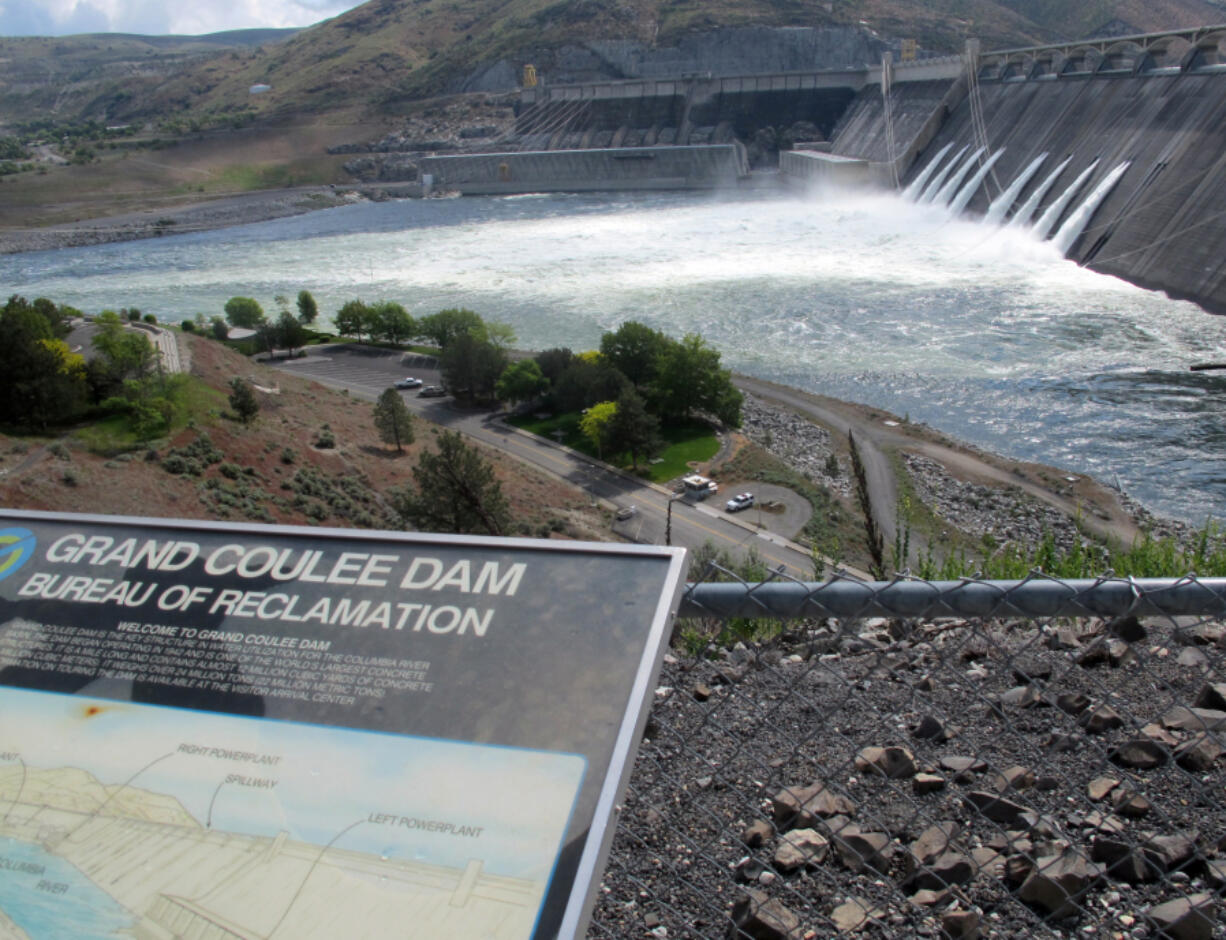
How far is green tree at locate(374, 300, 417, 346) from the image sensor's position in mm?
39375

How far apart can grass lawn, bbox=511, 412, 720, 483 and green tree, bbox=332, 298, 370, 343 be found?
42.1 feet

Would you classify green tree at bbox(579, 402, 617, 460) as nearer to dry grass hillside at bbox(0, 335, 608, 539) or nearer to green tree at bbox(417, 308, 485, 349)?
dry grass hillside at bbox(0, 335, 608, 539)

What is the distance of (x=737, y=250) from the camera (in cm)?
4866

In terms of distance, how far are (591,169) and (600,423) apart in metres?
55.6

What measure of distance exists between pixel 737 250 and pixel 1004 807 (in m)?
47.5

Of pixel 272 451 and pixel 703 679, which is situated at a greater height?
pixel 703 679

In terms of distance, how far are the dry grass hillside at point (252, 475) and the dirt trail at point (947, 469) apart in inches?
263

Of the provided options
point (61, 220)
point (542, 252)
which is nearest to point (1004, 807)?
point (542, 252)

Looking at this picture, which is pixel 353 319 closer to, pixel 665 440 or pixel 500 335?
pixel 500 335

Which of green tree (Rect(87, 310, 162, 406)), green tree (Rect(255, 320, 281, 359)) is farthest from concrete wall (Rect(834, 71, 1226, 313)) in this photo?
green tree (Rect(255, 320, 281, 359))

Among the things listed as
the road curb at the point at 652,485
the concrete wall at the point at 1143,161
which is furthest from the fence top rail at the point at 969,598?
the concrete wall at the point at 1143,161

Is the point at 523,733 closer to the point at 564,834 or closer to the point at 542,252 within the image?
the point at 564,834

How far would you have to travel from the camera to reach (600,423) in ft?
86.4

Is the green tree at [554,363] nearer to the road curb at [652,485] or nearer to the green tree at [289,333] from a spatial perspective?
the road curb at [652,485]
